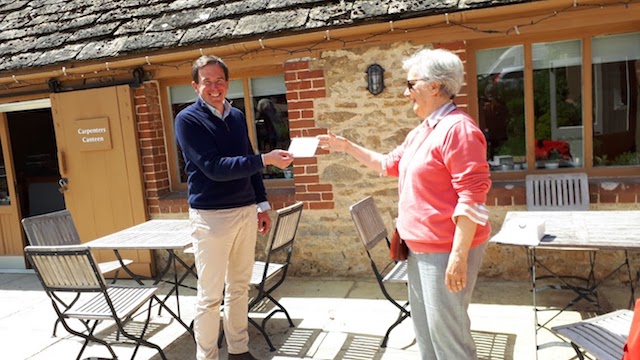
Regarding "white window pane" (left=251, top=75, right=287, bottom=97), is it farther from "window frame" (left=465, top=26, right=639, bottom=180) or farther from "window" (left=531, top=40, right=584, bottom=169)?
"window" (left=531, top=40, right=584, bottom=169)

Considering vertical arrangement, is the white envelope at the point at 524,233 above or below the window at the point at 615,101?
below

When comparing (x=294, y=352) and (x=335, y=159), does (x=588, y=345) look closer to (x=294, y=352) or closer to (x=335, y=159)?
(x=294, y=352)

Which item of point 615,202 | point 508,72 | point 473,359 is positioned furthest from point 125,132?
point 615,202

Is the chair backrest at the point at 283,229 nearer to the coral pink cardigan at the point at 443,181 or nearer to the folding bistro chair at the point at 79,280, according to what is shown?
the folding bistro chair at the point at 79,280

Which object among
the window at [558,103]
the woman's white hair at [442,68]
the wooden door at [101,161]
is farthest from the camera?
the wooden door at [101,161]

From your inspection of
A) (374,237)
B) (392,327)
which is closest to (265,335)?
(392,327)

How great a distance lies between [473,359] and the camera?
2486 millimetres

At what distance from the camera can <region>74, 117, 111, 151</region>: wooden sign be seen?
5.75m

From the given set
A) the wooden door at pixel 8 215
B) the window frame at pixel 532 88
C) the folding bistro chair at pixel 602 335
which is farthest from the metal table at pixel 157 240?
the window frame at pixel 532 88

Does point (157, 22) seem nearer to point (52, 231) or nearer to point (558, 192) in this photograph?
point (52, 231)

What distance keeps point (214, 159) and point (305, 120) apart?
2220mm

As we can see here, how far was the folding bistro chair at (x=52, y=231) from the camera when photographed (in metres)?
4.43

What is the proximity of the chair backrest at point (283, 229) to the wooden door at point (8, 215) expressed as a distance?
438 cm

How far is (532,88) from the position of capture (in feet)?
15.9
